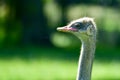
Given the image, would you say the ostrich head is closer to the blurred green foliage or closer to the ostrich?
the ostrich

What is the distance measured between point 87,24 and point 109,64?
1193 centimetres

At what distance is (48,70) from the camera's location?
626 inches

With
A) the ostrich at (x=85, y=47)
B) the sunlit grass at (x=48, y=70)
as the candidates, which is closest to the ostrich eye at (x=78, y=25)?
the ostrich at (x=85, y=47)

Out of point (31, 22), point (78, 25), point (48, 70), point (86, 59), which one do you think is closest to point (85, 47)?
point (86, 59)

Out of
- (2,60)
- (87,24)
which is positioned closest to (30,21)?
(2,60)

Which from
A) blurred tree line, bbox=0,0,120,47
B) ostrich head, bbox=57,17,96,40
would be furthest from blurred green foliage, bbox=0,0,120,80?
ostrich head, bbox=57,17,96,40

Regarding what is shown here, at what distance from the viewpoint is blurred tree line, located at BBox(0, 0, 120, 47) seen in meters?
22.5

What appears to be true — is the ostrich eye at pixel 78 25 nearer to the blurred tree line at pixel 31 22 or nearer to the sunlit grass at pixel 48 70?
the sunlit grass at pixel 48 70

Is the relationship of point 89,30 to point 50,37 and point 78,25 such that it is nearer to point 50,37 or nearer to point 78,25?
point 78,25

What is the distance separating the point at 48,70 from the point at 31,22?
6799 mm

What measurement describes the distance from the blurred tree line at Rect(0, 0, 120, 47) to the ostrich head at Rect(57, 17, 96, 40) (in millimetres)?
16236

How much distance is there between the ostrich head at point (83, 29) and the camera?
213 inches

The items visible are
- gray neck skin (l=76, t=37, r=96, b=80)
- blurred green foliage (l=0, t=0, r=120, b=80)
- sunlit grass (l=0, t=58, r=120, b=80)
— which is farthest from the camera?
blurred green foliage (l=0, t=0, r=120, b=80)

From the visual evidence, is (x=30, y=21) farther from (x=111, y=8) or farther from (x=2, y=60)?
(x=2, y=60)
